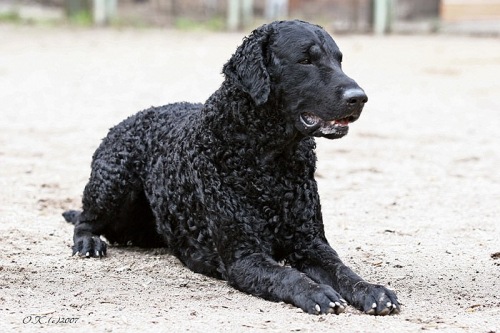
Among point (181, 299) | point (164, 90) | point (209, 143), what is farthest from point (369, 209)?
point (164, 90)

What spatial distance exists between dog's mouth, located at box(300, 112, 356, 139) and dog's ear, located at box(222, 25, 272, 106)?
24 cm

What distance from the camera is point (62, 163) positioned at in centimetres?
799

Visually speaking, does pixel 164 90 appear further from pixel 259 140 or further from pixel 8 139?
pixel 259 140

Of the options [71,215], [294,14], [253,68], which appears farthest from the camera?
[294,14]

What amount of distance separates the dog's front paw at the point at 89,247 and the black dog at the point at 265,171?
17.0 inches

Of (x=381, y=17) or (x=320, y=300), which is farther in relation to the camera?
(x=381, y=17)

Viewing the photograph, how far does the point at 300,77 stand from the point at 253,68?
0.74 ft

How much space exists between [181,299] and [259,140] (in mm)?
841

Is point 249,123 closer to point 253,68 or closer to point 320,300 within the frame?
point 253,68

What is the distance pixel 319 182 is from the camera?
24.3ft

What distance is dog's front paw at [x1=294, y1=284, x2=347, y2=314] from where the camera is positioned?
4.12 m

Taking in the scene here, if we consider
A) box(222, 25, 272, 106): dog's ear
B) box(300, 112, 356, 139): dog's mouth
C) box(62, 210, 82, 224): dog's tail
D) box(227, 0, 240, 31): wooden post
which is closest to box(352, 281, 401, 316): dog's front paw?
box(300, 112, 356, 139): dog's mouth

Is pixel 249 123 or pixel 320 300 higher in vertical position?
pixel 249 123

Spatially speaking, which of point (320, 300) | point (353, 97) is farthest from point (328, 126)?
point (320, 300)
